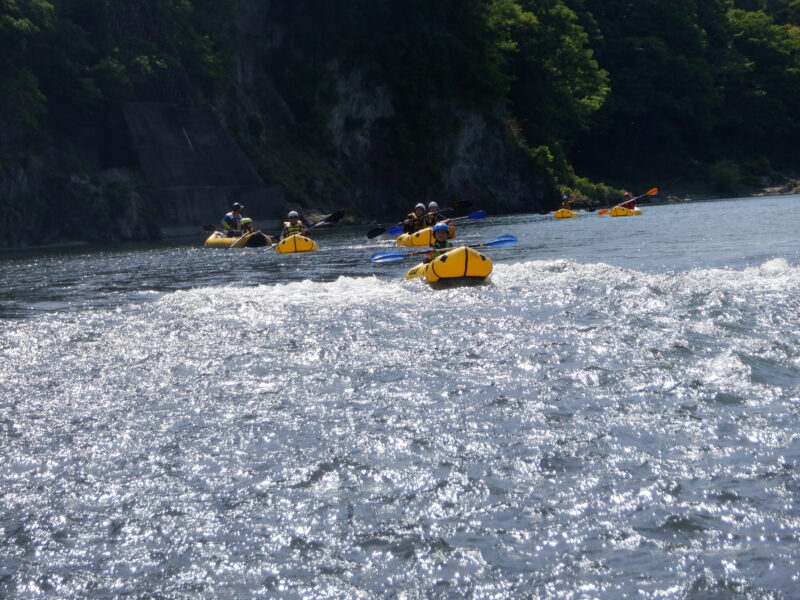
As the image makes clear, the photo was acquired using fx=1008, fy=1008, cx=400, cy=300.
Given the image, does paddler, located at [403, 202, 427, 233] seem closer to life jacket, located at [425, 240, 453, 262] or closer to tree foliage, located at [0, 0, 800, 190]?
life jacket, located at [425, 240, 453, 262]

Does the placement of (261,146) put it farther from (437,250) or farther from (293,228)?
(437,250)

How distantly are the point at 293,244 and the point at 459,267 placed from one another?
9.81 metres

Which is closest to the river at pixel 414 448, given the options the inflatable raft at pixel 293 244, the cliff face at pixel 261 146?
the inflatable raft at pixel 293 244

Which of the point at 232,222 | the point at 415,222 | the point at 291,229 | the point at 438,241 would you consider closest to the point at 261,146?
the point at 232,222

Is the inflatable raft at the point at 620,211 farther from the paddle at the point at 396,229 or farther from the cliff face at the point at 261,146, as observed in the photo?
the paddle at the point at 396,229

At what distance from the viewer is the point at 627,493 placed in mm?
5754

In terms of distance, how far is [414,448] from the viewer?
6754 millimetres

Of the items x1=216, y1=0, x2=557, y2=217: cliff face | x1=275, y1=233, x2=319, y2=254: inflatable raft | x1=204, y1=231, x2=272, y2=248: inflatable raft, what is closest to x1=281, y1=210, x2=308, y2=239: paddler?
x1=275, y1=233, x2=319, y2=254: inflatable raft

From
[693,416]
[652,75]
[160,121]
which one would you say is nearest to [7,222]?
[160,121]

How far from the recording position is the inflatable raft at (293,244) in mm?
23594

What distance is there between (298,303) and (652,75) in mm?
56145

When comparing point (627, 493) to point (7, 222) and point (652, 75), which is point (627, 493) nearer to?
point (7, 222)

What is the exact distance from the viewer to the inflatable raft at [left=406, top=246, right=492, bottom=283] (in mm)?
14477

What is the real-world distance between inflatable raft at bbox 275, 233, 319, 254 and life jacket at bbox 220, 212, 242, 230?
4.88 meters
